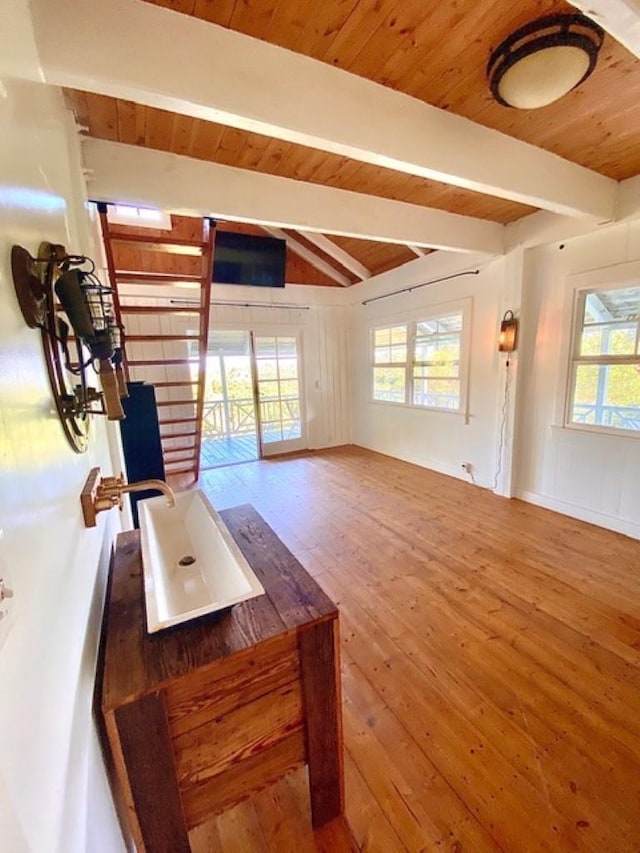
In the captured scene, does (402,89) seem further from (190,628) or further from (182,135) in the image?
(190,628)

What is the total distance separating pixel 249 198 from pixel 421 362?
2.90m

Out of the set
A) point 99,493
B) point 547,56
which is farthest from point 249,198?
point 99,493

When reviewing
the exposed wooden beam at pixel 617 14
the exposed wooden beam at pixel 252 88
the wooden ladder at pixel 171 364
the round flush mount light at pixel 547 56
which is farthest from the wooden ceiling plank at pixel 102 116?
the wooden ladder at pixel 171 364

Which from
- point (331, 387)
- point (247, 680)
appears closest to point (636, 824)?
point (247, 680)

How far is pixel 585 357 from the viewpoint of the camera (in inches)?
115

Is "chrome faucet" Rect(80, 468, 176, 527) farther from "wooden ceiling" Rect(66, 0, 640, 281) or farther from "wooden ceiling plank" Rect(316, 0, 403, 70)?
"wooden ceiling plank" Rect(316, 0, 403, 70)

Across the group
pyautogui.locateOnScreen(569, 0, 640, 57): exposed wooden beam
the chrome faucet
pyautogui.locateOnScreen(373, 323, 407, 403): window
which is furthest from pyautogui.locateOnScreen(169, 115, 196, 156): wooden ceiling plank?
pyautogui.locateOnScreen(373, 323, 407, 403): window

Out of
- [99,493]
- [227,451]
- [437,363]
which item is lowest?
[227,451]

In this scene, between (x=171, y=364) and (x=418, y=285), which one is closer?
(x=171, y=364)

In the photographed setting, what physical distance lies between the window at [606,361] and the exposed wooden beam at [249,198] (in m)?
1.25

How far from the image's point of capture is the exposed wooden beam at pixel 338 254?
473 cm

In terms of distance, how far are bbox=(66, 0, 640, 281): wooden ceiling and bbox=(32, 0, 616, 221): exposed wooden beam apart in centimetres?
5

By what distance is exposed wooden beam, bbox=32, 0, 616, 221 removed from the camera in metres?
1.14

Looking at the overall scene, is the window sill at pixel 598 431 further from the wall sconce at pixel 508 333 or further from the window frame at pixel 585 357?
the wall sconce at pixel 508 333
